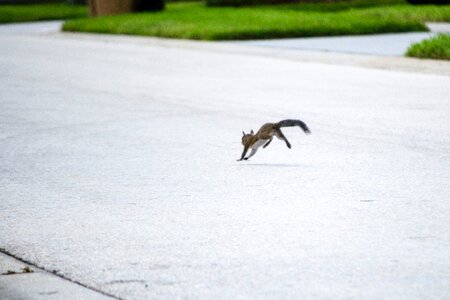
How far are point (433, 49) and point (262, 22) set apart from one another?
8993mm

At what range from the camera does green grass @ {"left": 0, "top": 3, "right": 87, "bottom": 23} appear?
40.5m

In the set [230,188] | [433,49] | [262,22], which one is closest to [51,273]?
[230,188]

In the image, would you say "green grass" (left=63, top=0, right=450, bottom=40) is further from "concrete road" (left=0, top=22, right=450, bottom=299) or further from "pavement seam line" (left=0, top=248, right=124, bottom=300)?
"pavement seam line" (left=0, top=248, right=124, bottom=300)

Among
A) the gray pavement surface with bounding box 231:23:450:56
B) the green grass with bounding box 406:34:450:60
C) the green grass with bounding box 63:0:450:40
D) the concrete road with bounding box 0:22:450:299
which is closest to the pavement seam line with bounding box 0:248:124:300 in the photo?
the concrete road with bounding box 0:22:450:299

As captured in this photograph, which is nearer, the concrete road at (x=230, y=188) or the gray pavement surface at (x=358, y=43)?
the concrete road at (x=230, y=188)

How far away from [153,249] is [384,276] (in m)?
1.41

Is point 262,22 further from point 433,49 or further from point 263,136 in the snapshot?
point 263,136

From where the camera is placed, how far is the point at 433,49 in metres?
18.6

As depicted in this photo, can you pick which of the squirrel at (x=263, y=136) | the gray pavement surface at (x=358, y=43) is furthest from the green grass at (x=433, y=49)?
the squirrel at (x=263, y=136)

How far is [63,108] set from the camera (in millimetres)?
13758

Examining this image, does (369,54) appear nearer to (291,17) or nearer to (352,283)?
(291,17)

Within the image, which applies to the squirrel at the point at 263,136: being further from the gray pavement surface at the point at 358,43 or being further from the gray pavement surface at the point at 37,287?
the gray pavement surface at the point at 358,43

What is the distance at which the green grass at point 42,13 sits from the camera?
40469 millimetres

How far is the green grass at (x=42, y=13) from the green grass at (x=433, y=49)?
892 inches
